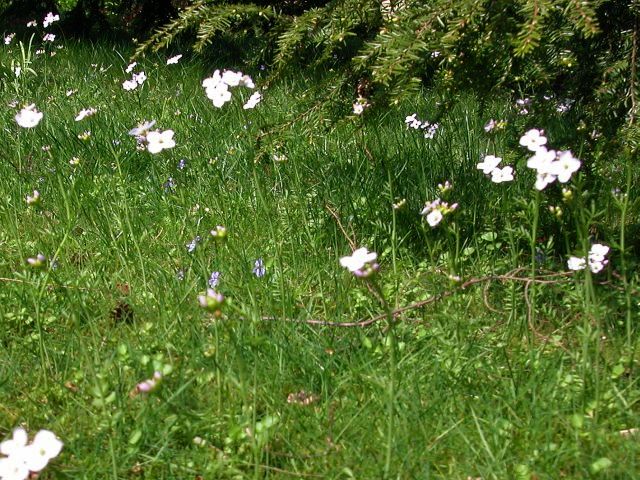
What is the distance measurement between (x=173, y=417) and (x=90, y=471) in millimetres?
208

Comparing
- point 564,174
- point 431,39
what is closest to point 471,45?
point 431,39

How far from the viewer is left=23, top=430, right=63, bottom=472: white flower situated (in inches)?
52.3

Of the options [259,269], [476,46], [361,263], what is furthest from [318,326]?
[476,46]

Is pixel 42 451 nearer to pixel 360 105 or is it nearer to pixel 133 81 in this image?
pixel 360 105

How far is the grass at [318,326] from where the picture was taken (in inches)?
65.1

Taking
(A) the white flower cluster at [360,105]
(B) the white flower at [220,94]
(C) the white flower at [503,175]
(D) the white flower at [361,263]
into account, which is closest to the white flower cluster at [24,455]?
(D) the white flower at [361,263]

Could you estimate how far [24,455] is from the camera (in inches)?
52.9

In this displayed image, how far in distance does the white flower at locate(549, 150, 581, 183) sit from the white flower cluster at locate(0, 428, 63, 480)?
1.21 m

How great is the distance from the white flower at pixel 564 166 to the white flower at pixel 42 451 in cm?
120

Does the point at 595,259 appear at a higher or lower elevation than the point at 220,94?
lower

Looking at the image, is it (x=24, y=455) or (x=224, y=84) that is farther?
(x=224, y=84)

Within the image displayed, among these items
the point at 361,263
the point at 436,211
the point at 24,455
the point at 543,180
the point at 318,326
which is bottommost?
the point at 24,455

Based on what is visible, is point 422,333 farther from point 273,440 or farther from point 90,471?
point 90,471

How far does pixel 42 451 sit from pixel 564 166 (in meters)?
1.26
